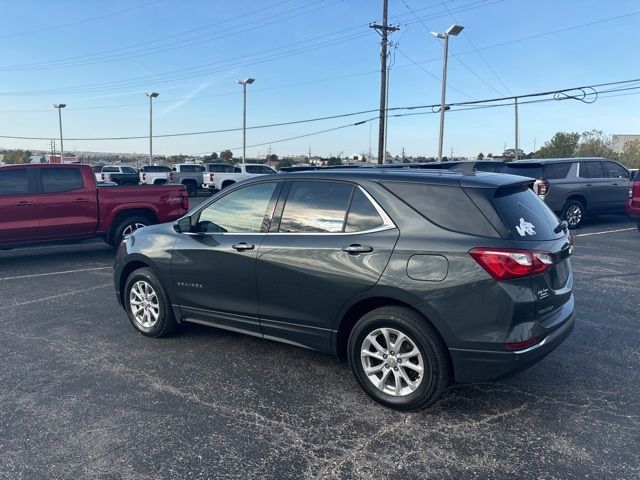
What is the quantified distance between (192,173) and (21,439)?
28.1 meters

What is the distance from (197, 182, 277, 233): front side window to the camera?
4.50 meters

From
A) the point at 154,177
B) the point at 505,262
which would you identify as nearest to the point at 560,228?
the point at 505,262

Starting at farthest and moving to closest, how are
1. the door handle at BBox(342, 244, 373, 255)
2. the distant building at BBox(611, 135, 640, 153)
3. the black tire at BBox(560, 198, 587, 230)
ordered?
1. the distant building at BBox(611, 135, 640, 153)
2. the black tire at BBox(560, 198, 587, 230)
3. the door handle at BBox(342, 244, 373, 255)

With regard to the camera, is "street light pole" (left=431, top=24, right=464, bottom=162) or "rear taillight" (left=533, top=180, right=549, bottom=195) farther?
"street light pole" (left=431, top=24, right=464, bottom=162)

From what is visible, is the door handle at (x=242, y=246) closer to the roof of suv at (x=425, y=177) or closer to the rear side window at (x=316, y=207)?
the rear side window at (x=316, y=207)

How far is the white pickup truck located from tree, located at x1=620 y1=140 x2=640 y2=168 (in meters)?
45.0

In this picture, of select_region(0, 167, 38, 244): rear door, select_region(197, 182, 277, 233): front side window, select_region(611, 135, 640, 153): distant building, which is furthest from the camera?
select_region(611, 135, 640, 153): distant building

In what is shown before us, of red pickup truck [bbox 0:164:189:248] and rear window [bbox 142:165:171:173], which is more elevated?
rear window [bbox 142:165:171:173]

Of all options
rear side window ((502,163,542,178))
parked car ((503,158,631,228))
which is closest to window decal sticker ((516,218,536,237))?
parked car ((503,158,631,228))

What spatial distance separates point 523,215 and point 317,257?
1.52 metres

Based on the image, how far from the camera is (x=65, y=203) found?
9297mm

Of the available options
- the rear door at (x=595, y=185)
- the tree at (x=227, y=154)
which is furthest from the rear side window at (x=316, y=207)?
the tree at (x=227, y=154)

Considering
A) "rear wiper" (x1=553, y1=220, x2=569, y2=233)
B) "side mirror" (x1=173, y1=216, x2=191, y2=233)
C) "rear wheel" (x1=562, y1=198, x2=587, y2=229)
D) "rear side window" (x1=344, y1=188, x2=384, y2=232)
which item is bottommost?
"rear wheel" (x1=562, y1=198, x2=587, y2=229)

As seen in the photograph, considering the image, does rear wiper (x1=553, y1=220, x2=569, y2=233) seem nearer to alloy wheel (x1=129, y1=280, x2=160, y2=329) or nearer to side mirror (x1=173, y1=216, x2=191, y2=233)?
side mirror (x1=173, y1=216, x2=191, y2=233)
